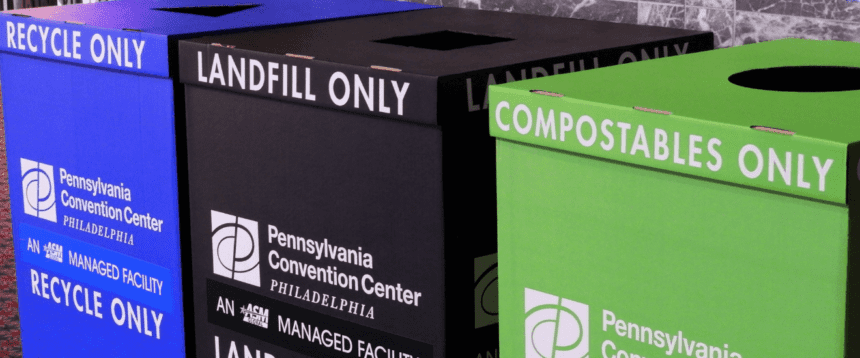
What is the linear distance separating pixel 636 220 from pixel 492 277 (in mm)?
251

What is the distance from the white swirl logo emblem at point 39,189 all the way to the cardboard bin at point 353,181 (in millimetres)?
266

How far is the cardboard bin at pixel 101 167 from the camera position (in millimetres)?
1146

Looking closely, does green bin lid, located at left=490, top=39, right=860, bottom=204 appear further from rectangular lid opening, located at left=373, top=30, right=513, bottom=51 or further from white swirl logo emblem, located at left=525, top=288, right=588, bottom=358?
rectangular lid opening, located at left=373, top=30, right=513, bottom=51

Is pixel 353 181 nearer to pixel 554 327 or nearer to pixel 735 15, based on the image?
pixel 554 327

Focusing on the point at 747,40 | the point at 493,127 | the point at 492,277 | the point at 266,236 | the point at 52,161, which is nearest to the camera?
the point at 493,127

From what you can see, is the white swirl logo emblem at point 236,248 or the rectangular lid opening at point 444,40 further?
the rectangular lid opening at point 444,40

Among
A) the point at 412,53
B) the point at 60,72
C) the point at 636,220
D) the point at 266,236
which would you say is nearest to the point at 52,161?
the point at 60,72

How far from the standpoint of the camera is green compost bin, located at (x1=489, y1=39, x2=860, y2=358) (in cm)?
63

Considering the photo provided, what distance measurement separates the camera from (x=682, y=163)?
68 cm

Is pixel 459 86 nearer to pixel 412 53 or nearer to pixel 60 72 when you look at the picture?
pixel 412 53

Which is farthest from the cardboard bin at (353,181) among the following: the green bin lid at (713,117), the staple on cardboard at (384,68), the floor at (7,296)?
the floor at (7,296)

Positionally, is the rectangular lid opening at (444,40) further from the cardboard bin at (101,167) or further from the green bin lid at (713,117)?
the green bin lid at (713,117)

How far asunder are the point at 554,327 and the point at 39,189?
2.59 ft

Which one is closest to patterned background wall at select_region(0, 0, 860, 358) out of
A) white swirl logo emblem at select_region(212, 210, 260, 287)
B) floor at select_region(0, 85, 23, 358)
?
white swirl logo emblem at select_region(212, 210, 260, 287)
